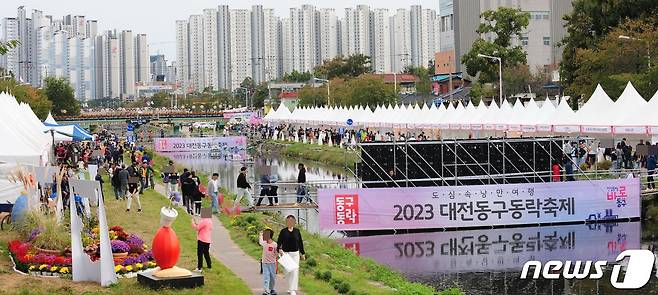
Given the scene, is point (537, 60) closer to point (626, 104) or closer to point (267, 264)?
point (626, 104)

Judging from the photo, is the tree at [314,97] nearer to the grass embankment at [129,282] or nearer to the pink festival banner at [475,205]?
the pink festival banner at [475,205]

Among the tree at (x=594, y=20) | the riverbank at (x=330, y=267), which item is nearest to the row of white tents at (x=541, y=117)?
the tree at (x=594, y=20)

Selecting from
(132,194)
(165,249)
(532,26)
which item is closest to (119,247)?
(165,249)

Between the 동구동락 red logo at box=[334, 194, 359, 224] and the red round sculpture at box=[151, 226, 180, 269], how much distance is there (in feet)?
47.4

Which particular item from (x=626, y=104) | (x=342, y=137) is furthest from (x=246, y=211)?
(x=342, y=137)

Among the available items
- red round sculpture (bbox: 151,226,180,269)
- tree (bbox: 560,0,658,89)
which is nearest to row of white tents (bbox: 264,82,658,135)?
tree (bbox: 560,0,658,89)

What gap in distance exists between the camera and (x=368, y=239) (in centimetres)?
3281

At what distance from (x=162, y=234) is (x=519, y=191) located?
17.9 metres

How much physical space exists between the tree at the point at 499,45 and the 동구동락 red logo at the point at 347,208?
6437cm

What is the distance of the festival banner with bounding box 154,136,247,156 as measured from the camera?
278ft

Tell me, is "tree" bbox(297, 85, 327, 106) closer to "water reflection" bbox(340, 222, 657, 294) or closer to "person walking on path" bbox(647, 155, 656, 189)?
"person walking on path" bbox(647, 155, 656, 189)

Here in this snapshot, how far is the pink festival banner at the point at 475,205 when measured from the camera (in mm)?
33062

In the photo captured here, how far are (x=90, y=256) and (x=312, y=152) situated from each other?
184 ft

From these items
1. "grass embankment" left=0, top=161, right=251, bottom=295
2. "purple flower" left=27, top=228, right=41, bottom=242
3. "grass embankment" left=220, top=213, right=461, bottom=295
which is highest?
"purple flower" left=27, top=228, right=41, bottom=242
